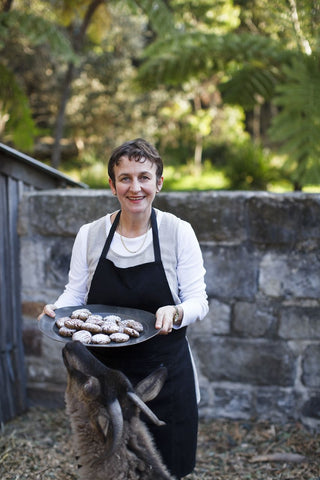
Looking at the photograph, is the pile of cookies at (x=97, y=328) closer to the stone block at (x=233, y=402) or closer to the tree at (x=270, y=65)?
the stone block at (x=233, y=402)

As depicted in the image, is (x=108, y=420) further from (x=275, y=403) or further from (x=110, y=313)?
(x=275, y=403)

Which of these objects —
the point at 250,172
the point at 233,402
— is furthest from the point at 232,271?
the point at 250,172

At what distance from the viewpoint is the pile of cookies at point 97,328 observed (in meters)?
1.97

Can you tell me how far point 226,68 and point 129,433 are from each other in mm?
6221

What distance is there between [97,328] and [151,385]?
14.3 inches

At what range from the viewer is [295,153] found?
514 cm

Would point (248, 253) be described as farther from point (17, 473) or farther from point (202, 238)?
point (17, 473)

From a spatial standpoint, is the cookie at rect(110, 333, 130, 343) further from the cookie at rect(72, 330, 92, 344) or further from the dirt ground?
the dirt ground

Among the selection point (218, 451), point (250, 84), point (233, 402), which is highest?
point (250, 84)

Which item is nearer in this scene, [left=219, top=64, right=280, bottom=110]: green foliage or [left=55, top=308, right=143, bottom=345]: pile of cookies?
[left=55, top=308, right=143, bottom=345]: pile of cookies

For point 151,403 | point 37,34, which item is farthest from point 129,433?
point 37,34

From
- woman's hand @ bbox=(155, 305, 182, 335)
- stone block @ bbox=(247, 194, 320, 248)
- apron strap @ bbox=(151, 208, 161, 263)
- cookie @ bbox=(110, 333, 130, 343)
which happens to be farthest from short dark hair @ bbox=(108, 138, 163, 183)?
stone block @ bbox=(247, 194, 320, 248)

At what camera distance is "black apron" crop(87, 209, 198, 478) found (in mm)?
2291

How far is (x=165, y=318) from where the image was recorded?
211 cm
